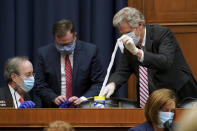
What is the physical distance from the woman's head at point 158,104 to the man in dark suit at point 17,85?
1.11 metres

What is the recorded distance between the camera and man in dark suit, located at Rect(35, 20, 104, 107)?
387 centimetres

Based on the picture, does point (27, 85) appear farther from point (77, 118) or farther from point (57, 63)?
point (77, 118)

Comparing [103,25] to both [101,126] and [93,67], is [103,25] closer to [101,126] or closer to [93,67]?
[93,67]

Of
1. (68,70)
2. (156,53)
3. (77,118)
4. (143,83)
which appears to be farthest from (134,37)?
(77,118)

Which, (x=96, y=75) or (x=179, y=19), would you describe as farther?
(x=179, y=19)

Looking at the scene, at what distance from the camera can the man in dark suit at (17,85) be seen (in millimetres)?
3395

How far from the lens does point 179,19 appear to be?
4.99 metres

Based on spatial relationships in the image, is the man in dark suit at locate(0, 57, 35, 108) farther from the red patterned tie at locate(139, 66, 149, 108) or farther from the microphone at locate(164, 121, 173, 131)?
the microphone at locate(164, 121, 173, 131)

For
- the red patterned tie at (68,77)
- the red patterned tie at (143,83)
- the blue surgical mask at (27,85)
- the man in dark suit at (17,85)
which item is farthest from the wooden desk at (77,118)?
the red patterned tie at (68,77)

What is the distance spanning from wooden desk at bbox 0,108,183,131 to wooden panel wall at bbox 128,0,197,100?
184 cm

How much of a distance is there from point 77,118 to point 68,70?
0.82 m

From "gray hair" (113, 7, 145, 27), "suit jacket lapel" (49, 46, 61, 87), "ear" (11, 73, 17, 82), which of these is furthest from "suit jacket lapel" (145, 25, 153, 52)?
"ear" (11, 73, 17, 82)

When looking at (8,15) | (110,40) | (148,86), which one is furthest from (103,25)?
(148,86)

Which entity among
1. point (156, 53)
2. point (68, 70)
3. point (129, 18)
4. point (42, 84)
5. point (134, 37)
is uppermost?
point (129, 18)
